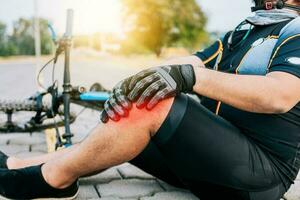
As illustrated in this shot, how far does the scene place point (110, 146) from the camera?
2.27 meters

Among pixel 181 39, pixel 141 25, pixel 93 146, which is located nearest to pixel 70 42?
pixel 93 146

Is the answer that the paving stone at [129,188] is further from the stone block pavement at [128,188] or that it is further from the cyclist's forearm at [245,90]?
the cyclist's forearm at [245,90]

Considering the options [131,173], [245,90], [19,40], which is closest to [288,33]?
[245,90]

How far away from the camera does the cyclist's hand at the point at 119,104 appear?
7.00 ft

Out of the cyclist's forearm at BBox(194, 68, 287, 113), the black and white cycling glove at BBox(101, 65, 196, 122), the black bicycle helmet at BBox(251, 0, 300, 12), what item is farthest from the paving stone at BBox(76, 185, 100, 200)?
the black bicycle helmet at BBox(251, 0, 300, 12)

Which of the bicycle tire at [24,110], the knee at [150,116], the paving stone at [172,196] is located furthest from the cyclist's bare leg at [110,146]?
the bicycle tire at [24,110]

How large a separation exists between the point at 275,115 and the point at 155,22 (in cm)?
5749

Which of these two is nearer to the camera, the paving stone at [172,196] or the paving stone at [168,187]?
the paving stone at [172,196]

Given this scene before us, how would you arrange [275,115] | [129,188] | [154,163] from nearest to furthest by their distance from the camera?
1. [275,115]
2. [154,163]
3. [129,188]

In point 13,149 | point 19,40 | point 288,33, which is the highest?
point 288,33

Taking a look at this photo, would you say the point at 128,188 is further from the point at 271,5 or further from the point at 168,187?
the point at 271,5

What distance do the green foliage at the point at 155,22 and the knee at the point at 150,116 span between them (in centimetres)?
5367

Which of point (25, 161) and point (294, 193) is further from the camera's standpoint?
point (294, 193)

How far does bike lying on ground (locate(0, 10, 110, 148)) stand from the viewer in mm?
4137
